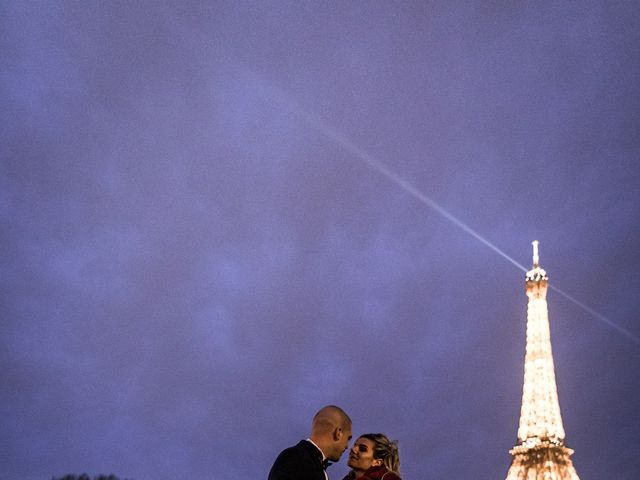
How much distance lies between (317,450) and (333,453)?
18cm

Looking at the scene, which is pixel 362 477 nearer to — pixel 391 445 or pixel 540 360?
pixel 391 445

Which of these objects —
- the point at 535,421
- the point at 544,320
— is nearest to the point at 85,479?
the point at 535,421

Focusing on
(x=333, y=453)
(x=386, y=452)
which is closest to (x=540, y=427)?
(x=386, y=452)

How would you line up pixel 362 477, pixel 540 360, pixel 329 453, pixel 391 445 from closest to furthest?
1. pixel 329 453
2. pixel 362 477
3. pixel 391 445
4. pixel 540 360

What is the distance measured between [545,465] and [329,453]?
75.9m

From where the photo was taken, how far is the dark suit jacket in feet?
16.5

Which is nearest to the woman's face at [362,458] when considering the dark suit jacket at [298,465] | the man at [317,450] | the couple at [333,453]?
the couple at [333,453]

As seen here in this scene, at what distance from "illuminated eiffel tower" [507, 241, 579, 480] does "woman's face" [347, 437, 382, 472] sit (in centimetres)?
7364

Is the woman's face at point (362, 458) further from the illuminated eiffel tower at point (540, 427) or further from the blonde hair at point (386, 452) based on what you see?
the illuminated eiffel tower at point (540, 427)

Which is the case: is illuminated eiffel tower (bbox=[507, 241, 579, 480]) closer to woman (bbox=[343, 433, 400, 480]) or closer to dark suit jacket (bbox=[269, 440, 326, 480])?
woman (bbox=[343, 433, 400, 480])

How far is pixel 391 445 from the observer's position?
6.55m

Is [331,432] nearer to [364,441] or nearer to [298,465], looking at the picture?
[298,465]

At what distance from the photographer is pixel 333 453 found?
5434 mm

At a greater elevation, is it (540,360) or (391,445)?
(540,360)
